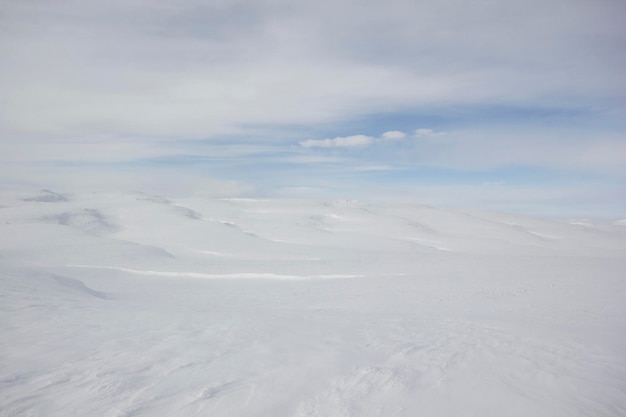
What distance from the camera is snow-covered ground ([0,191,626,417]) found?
3.93 meters

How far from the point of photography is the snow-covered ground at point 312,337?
393 cm

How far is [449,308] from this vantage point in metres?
8.55

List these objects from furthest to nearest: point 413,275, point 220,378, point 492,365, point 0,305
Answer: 1. point 413,275
2. point 0,305
3. point 492,365
4. point 220,378

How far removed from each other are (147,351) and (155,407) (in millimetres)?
1466

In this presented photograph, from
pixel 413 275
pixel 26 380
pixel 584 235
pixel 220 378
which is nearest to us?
pixel 26 380

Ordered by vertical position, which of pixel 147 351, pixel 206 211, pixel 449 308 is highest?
pixel 147 351

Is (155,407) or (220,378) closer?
(155,407)

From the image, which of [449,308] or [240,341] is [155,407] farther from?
[449,308]

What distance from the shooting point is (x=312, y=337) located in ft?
19.7

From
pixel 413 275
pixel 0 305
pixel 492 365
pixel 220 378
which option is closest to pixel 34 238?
pixel 0 305

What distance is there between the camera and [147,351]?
5.06 metres

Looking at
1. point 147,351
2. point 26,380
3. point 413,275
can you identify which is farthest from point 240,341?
point 413,275

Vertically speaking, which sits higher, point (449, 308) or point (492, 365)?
point (492, 365)

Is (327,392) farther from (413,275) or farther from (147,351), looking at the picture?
(413,275)
